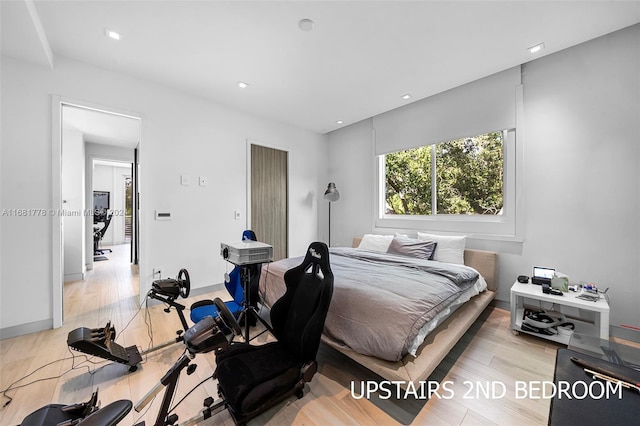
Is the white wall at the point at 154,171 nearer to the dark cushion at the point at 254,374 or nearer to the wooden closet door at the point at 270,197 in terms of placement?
the wooden closet door at the point at 270,197

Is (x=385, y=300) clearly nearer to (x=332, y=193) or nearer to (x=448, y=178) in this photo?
(x=448, y=178)

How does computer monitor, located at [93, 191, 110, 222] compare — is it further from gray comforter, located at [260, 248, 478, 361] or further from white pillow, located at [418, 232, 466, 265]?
white pillow, located at [418, 232, 466, 265]

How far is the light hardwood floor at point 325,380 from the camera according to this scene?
148cm

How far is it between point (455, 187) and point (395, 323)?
2697 mm

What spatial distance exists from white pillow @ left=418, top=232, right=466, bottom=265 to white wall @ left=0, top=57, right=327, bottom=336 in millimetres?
2491

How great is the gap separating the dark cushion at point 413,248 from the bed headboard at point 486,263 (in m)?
0.45

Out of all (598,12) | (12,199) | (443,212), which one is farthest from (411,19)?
(12,199)

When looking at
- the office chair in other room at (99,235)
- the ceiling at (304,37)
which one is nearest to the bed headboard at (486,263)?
the ceiling at (304,37)

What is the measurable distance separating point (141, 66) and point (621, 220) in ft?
16.7

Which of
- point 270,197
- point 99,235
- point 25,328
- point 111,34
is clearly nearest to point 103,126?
point 111,34

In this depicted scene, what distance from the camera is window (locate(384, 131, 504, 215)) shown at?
3.24 m

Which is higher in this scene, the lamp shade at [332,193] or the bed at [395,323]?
the lamp shade at [332,193]

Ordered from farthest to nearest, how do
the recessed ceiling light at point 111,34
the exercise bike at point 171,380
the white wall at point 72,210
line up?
the white wall at point 72,210
the recessed ceiling light at point 111,34
the exercise bike at point 171,380

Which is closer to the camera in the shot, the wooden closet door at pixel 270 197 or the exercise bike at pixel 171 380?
the exercise bike at pixel 171 380
